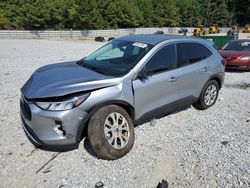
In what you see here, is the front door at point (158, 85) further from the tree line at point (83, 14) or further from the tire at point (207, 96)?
the tree line at point (83, 14)

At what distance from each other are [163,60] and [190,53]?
883mm

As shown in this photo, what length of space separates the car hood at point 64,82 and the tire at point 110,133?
1.23 feet

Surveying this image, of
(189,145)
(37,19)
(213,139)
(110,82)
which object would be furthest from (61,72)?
(37,19)

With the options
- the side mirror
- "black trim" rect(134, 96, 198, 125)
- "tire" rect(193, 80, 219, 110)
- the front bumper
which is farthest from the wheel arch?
the front bumper

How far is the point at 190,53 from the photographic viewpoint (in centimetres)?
525

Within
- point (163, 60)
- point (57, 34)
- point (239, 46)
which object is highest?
point (163, 60)

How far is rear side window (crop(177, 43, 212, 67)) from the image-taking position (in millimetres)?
4992

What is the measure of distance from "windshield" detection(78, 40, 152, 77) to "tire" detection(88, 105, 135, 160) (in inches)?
24.6

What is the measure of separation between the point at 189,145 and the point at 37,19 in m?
55.5

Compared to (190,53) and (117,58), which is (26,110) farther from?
(190,53)

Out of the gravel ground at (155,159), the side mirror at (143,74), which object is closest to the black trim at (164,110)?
the gravel ground at (155,159)

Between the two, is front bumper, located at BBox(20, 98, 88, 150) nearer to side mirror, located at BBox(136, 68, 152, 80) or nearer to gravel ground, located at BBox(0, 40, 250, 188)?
gravel ground, located at BBox(0, 40, 250, 188)

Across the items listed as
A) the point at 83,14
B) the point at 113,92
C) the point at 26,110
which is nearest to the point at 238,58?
the point at 113,92

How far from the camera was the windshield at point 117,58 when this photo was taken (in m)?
4.29
